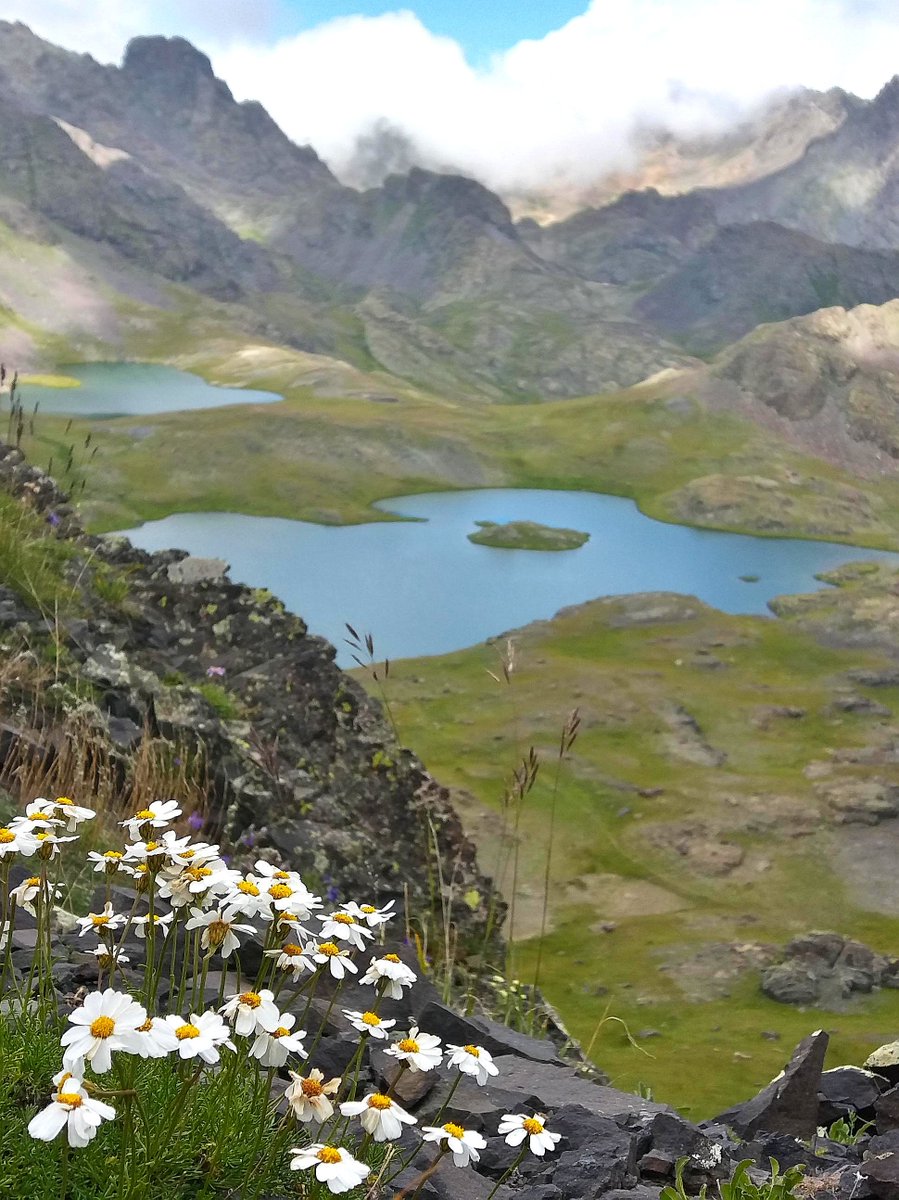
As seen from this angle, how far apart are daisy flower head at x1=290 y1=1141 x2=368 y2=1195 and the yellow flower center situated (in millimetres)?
849

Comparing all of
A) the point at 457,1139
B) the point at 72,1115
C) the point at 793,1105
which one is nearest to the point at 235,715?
the point at 793,1105

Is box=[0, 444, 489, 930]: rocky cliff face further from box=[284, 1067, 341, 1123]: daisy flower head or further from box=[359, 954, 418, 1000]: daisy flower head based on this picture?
box=[284, 1067, 341, 1123]: daisy flower head

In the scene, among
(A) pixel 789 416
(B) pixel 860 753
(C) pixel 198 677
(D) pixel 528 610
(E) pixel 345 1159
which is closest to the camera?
(E) pixel 345 1159

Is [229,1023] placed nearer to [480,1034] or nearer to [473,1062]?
[473,1062]

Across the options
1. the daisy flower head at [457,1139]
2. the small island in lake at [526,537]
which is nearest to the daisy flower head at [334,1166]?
the daisy flower head at [457,1139]

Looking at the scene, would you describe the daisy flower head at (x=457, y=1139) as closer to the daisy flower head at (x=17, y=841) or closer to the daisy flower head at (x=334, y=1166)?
the daisy flower head at (x=334, y=1166)

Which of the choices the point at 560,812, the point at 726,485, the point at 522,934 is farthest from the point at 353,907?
the point at 726,485

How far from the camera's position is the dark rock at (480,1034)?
7.44 metres

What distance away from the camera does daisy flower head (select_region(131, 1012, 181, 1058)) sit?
2.94 m

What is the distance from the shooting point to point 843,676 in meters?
78.1

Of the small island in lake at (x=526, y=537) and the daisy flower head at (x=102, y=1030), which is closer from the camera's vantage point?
the daisy flower head at (x=102, y=1030)

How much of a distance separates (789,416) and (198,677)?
18684 cm

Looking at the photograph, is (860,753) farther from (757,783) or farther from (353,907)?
(353,907)

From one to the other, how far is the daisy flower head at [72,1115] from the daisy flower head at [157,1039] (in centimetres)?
18
